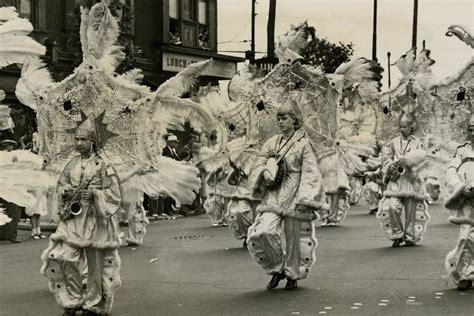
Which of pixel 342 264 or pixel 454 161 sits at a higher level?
pixel 454 161

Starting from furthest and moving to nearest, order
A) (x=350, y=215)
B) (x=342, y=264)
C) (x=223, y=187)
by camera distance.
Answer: (x=350, y=215)
(x=223, y=187)
(x=342, y=264)

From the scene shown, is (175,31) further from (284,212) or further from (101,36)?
(284,212)

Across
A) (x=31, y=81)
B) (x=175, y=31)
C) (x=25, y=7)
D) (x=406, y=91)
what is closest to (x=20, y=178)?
(x=31, y=81)

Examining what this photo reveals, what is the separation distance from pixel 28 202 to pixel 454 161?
7.28 meters

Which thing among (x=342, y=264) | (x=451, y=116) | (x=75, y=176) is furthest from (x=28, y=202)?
(x=342, y=264)

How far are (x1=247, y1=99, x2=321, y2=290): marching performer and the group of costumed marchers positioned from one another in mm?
13

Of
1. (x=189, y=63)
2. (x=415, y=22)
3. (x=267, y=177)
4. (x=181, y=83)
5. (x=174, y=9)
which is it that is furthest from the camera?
(x=415, y=22)

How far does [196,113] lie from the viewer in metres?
11.5

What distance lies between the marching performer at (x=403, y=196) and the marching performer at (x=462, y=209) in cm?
462

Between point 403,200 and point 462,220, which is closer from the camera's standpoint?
point 462,220

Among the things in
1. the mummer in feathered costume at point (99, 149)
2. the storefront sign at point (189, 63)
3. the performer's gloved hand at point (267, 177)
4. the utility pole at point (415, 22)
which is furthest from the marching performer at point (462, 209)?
the utility pole at point (415, 22)

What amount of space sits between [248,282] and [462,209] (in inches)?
95.4

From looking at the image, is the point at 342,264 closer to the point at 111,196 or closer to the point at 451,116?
the point at 451,116

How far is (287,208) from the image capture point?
11.1m
